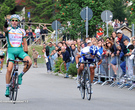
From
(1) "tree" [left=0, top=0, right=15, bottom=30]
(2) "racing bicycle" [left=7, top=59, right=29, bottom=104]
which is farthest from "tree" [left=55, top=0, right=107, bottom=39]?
(1) "tree" [left=0, top=0, right=15, bottom=30]

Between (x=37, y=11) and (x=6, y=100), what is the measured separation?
5166 cm

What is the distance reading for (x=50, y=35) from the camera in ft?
163

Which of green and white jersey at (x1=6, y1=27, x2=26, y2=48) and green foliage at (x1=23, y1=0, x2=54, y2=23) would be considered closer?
green and white jersey at (x1=6, y1=27, x2=26, y2=48)

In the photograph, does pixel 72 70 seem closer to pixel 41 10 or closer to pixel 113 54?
pixel 113 54

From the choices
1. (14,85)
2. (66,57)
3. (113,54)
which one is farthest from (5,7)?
(14,85)

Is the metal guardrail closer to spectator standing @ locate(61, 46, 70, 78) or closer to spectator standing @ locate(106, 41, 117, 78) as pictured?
spectator standing @ locate(106, 41, 117, 78)

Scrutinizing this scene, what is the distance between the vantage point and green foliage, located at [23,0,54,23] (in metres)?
63.1

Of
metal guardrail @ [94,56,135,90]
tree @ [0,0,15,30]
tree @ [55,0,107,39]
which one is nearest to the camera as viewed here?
metal guardrail @ [94,56,135,90]

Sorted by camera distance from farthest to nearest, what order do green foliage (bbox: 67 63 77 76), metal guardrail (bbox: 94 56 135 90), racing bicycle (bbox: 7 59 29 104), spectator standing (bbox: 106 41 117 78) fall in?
green foliage (bbox: 67 63 77 76) < spectator standing (bbox: 106 41 117 78) < metal guardrail (bbox: 94 56 135 90) < racing bicycle (bbox: 7 59 29 104)

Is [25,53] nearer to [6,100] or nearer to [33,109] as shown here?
[6,100]

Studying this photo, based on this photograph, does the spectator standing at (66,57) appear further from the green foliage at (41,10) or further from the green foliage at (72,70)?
the green foliage at (41,10)

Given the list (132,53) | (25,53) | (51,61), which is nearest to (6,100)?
(25,53)

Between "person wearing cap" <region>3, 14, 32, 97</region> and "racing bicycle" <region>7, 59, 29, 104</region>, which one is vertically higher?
"person wearing cap" <region>3, 14, 32, 97</region>

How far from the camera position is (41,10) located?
64625 millimetres
